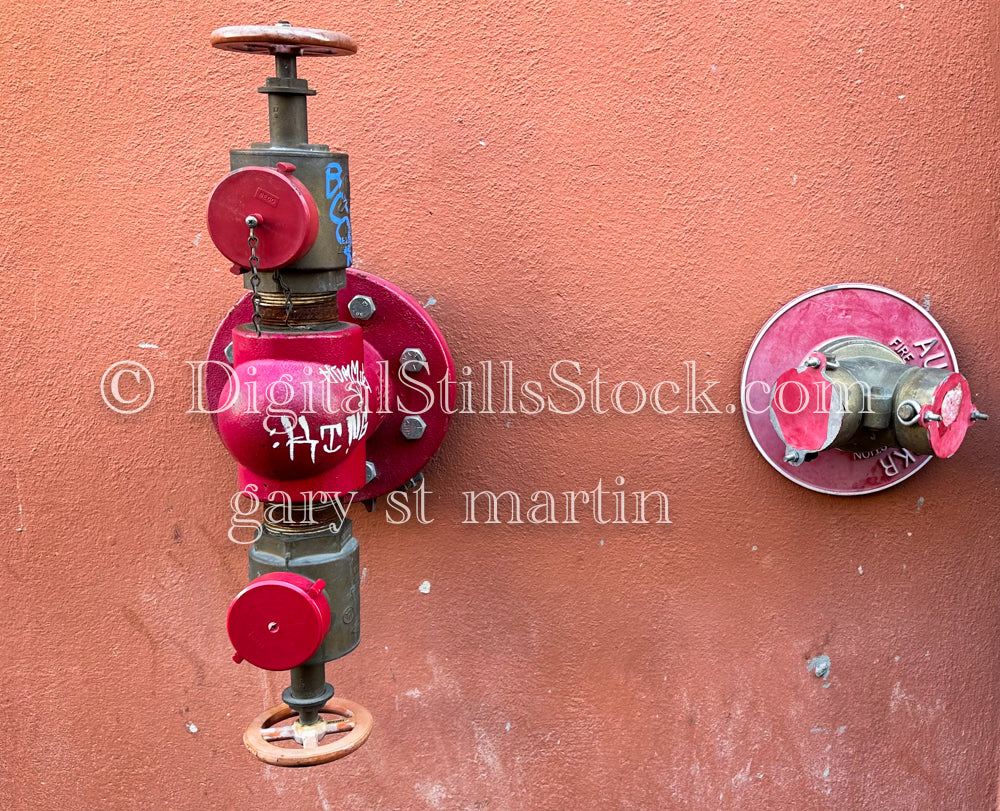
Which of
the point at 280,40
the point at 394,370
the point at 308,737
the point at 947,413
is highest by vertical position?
the point at 280,40

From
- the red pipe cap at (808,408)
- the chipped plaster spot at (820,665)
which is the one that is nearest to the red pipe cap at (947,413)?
the red pipe cap at (808,408)

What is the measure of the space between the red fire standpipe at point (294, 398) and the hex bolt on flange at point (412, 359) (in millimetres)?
78

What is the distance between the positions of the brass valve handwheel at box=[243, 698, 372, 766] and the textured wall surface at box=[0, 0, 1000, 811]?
192mm

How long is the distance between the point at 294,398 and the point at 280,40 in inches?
13.5

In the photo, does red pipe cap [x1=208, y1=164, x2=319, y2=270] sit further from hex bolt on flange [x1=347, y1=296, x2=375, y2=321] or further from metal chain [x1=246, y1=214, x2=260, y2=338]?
hex bolt on flange [x1=347, y1=296, x2=375, y2=321]

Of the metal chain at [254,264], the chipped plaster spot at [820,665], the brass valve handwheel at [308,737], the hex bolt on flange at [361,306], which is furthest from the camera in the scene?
the chipped plaster spot at [820,665]

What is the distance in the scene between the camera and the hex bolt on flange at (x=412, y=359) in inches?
42.3

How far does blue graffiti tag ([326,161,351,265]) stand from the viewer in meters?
0.88

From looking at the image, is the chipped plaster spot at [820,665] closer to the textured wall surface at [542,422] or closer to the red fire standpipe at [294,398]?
the textured wall surface at [542,422]

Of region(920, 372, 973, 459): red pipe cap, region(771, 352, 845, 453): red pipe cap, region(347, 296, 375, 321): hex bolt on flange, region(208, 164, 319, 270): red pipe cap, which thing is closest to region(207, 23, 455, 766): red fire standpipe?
region(208, 164, 319, 270): red pipe cap

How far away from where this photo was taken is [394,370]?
108cm

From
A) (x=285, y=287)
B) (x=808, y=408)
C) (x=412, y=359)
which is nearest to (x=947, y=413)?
(x=808, y=408)

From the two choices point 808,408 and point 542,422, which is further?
point 542,422

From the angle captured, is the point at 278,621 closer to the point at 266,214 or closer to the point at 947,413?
the point at 266,214
